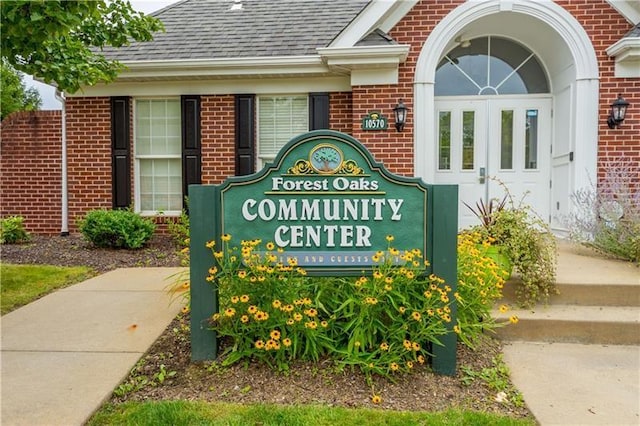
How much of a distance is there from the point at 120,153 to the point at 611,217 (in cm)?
756

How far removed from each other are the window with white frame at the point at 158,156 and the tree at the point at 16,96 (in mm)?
12420

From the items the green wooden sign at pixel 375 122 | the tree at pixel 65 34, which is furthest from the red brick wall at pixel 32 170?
the green wooden sign at pixel 375 122

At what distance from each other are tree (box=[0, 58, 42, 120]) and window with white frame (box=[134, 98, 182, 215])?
40.7ft

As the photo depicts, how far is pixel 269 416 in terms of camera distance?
2406mm

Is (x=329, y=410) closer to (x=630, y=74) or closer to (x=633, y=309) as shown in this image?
(x=633, y=309)

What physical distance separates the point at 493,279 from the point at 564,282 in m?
1.08

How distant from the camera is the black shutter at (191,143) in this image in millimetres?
7664

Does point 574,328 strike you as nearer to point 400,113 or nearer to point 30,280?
point 400,113

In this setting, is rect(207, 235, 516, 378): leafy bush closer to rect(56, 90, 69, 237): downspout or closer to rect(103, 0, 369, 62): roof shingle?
rect(103, 0, 369, 62): roof shingle

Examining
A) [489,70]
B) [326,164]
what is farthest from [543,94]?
[326,164]

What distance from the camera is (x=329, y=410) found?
2.47m

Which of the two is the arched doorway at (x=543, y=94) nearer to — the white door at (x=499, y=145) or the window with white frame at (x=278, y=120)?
the white door at (x=499, y=145)

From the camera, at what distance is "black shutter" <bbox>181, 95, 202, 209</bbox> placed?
25.1 ft

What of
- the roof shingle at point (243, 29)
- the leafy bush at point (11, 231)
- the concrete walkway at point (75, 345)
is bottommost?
the concrete walkway at point (75, 345)
